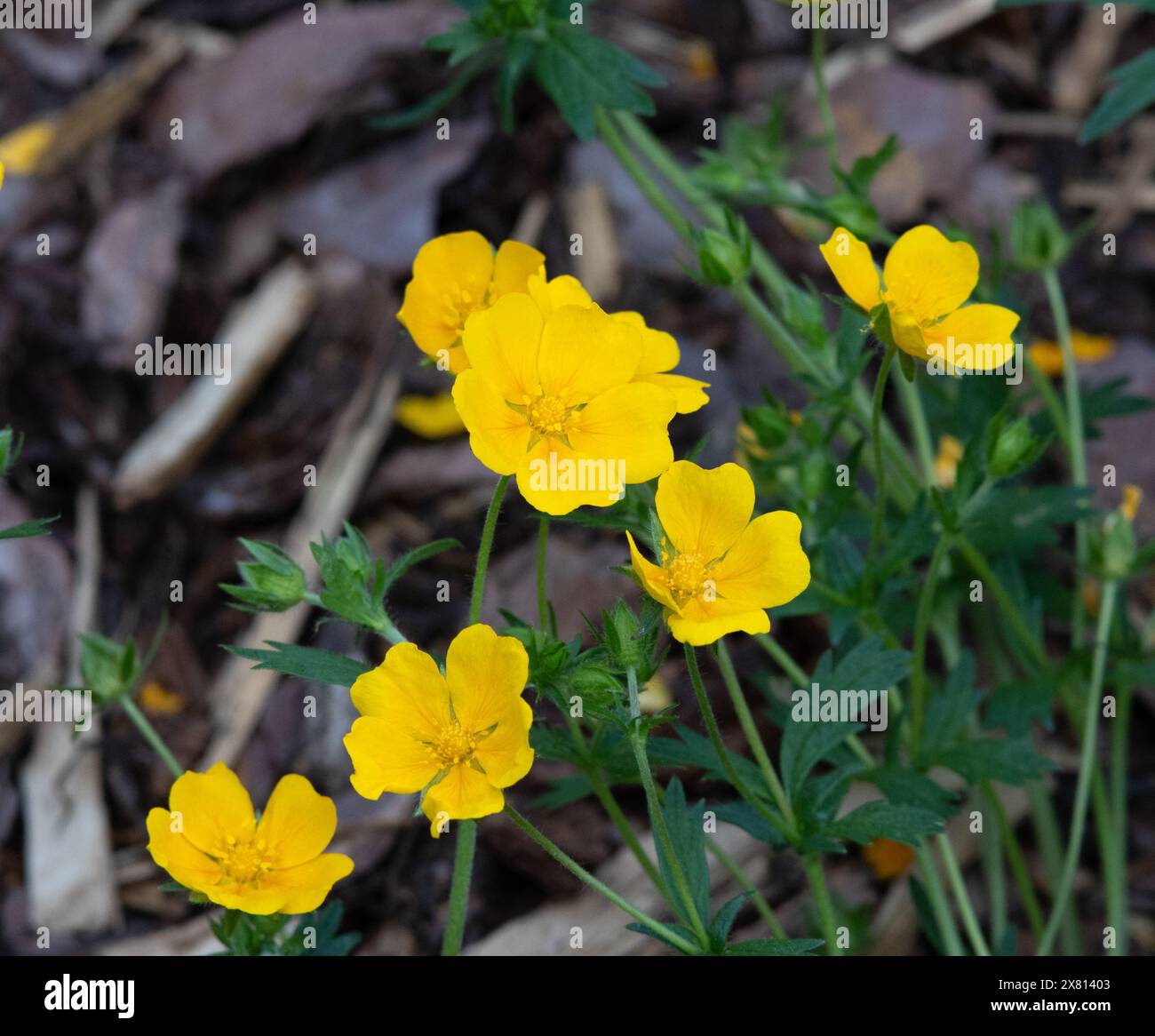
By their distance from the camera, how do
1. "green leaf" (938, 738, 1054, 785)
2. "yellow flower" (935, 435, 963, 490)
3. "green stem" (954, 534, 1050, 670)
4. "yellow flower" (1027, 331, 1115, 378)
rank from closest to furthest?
"green leaf" (938, 738, 1054, 785)
"green stem" (954, 534, 1050, 670)
"yellow flower" (935, 435, 963, 490)
"yellow flower" (1027, 331, 1115, 378)

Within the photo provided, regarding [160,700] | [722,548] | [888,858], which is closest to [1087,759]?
[888,858]

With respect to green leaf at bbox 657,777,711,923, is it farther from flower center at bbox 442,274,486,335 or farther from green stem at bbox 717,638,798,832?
flower center at bbox 442,274,486,335

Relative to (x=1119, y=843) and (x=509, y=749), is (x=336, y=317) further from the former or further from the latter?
(x=1119, y=843)

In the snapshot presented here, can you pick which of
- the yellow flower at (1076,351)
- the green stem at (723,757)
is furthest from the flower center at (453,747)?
the yellow flower at (1076,351)

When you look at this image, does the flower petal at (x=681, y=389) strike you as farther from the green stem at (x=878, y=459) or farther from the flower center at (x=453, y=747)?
the flower center at (x=453, y=747)

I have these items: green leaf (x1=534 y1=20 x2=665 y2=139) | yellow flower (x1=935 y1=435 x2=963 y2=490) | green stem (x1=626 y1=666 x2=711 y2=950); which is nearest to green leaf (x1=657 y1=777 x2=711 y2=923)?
green stem (x1=626 y1=666 x2=711 y2=950)

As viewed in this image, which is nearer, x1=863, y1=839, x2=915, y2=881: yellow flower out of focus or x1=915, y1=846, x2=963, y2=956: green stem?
x1=915, y1=846, x2=963, y2=956: green stem
